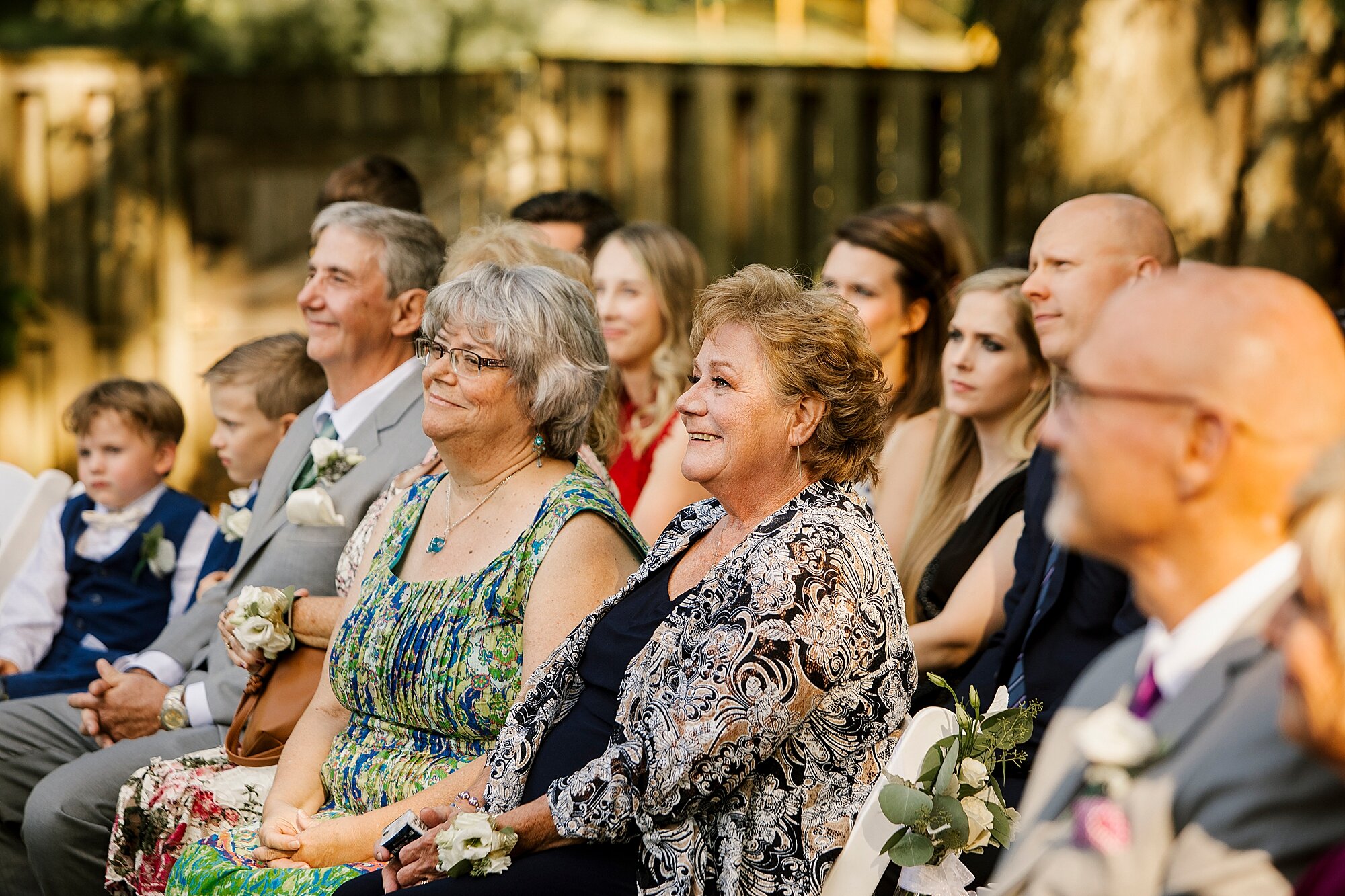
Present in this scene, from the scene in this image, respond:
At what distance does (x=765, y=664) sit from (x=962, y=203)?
5.98 metres

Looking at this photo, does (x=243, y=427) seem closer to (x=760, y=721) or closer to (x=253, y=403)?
(x=253, y=403)

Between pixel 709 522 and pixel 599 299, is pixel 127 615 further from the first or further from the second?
pixel 709 522

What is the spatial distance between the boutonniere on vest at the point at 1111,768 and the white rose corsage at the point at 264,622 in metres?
2.38

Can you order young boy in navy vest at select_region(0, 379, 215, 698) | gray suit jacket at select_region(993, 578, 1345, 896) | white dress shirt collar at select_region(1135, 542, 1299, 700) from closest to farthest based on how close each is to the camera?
gray suit jacket at select_region(993, 578, 1345, 896) → white dress shirt collar at select_region(1135, 542, 1299, 700) → young boy in navy vest at select_region(0, 379, 215, 698)

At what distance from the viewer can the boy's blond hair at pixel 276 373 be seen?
4.51 m

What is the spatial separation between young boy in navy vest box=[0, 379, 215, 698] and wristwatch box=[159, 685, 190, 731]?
63 centimetres

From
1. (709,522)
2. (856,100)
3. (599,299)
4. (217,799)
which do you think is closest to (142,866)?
(217,799)

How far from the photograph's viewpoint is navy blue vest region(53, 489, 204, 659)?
14.5 feet

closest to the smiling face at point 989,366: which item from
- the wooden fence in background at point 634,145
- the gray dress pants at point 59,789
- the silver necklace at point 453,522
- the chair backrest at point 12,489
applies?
the silver necklace at point 453,522

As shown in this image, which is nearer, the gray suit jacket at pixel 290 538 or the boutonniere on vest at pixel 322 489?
the boutonniere on vest at pixel 322 489

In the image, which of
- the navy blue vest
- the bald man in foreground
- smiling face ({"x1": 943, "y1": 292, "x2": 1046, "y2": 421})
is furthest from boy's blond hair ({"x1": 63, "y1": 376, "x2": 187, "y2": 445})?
the bald man in foreground

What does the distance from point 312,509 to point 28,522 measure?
1.53 metres

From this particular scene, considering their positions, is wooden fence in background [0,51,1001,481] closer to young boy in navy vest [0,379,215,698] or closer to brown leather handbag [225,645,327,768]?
young boy in navy vest [0,379,215,698]

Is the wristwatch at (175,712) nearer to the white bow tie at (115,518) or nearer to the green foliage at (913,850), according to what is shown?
the white bow tie at (115,518)
